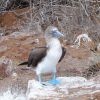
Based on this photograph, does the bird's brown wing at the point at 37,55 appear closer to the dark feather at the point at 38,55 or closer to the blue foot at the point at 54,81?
the dark feather at the point at 38,55

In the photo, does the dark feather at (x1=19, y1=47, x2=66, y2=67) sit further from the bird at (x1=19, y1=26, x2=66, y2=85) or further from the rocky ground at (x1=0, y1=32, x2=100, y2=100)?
the rocky ground at (x1=0, y1=32, x2=100, y2=100)

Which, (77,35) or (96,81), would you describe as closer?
(96,81)

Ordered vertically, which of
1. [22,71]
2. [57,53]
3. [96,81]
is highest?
[57,53]

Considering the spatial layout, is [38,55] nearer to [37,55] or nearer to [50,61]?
[37,55]

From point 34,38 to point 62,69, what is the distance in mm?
1559

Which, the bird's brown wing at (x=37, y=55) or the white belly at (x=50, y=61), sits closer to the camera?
the white belly at (x=50, y=61)

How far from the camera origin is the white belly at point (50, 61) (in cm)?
551

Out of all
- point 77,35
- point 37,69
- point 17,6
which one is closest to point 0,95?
point 37,69

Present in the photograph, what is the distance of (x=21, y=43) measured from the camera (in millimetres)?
8492

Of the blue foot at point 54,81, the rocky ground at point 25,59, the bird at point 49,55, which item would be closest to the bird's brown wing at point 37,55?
the bird at point 49,55

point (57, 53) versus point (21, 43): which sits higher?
point (57, 53)

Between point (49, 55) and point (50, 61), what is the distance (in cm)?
9

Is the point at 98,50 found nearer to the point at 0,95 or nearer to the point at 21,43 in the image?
the point at 21,43

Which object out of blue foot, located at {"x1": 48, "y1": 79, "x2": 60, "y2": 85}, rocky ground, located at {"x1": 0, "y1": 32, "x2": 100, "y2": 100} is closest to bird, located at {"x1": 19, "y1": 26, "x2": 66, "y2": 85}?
blue foot, located at {"x1": 48, "y1": 79, "x2": 60, "y2": 85}
